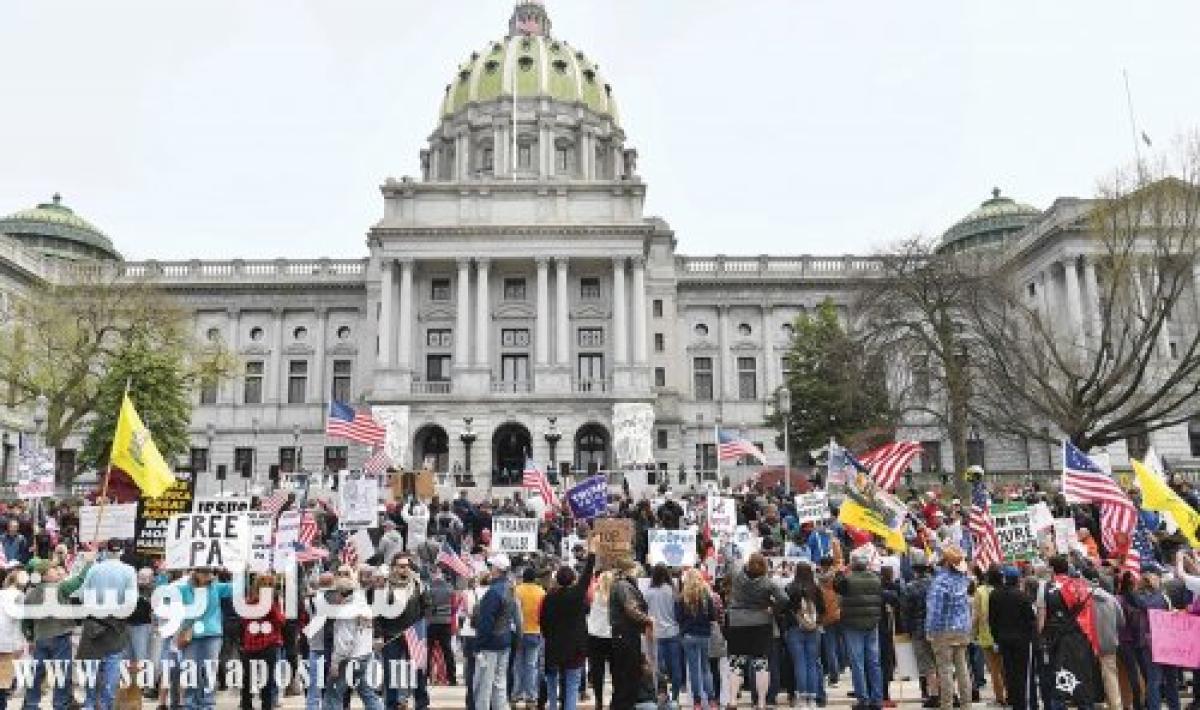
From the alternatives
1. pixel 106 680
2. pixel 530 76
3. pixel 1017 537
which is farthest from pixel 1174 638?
pixel 530 76

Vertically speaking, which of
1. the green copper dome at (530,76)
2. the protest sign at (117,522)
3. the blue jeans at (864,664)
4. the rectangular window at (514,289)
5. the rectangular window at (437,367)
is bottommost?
the blue jeans at (864,664)

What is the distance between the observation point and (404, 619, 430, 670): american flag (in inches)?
446

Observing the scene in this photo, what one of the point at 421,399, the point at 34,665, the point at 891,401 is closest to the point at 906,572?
the point at 34,665

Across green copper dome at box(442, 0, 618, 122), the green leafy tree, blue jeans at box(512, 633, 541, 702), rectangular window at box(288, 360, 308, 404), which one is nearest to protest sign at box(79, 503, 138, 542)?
blue jeans at box(512, 633, 541, 702)

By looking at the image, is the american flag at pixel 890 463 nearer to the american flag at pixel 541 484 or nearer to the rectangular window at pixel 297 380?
the american flag at pixel 541 484

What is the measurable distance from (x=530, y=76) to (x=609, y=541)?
231 feet

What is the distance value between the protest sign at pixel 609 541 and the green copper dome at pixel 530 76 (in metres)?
68.2

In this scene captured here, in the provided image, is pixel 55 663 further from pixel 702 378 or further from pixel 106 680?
pixel 702 378

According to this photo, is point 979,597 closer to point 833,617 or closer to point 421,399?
point 833,617

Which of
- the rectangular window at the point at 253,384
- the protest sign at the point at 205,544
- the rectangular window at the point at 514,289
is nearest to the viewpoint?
the protest sign at the point at 205,544

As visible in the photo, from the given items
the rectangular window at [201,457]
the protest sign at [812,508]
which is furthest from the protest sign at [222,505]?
the rectangular window at [201,457]

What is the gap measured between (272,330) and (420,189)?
1451cm

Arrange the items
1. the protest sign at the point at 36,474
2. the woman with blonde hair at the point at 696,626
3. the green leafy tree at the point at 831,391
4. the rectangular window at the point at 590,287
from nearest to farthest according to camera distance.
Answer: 1. the woman with blonde hair at the point at 696,626
2. the protest sign at the point at 36,474
3. the green leafy tree at the point at 831,391
4. the rectangular window at the point at 590,287

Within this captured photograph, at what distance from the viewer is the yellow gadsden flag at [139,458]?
1438cm
